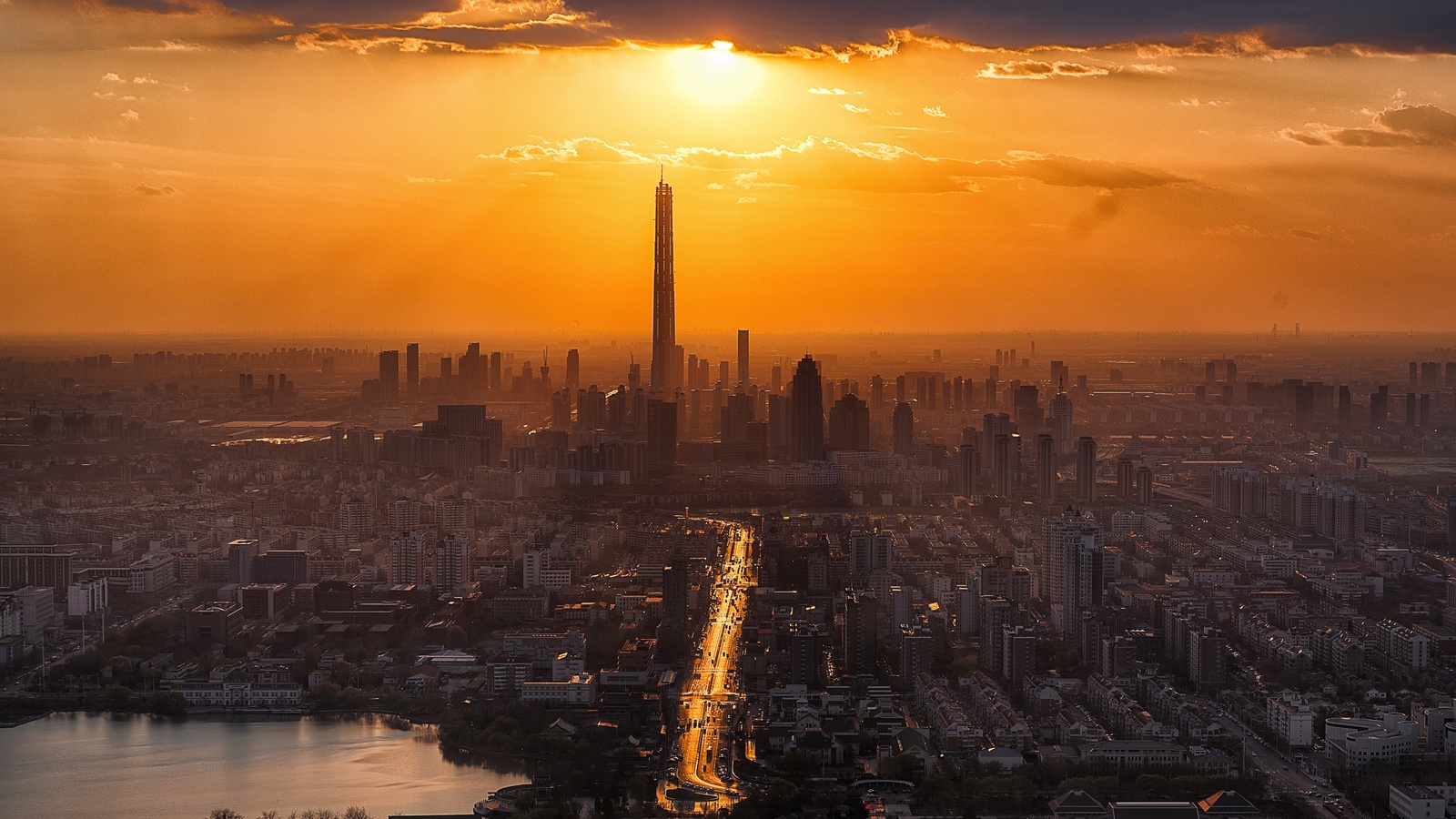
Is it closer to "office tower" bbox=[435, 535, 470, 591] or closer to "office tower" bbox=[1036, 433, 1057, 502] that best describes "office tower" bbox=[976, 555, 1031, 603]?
"office tower" bbox=[435, 535, 470, 591]

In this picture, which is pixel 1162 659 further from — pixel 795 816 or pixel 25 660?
pixel 25 660

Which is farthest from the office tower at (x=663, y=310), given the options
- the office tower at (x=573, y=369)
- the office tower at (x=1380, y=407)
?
the office tower at (x=1380, y=407)

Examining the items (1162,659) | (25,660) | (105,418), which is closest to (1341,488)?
(1162,659)

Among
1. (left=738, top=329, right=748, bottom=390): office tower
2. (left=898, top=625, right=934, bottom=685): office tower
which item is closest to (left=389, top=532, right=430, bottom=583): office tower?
(left=898, top=625, right=934, bottom=685): office tower

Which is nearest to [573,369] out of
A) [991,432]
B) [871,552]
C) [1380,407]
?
[991,432]

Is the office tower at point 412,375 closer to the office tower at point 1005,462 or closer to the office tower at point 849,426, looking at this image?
the office tower at point 849,426

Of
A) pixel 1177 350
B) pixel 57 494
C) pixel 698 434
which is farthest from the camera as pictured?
pixel 1177 350
